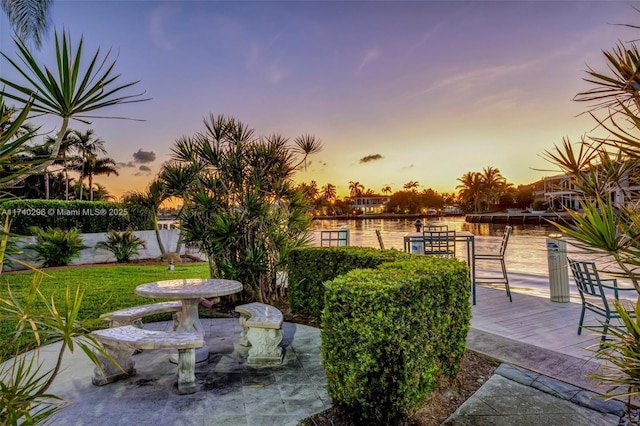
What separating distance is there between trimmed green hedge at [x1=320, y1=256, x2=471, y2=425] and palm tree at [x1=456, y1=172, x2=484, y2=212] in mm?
70994

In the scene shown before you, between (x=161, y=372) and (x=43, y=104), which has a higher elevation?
(x=43, y=104)

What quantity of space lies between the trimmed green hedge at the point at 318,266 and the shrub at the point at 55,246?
8560 millimetres

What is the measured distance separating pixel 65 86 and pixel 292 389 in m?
2.72

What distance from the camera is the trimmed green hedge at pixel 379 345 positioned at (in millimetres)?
2285

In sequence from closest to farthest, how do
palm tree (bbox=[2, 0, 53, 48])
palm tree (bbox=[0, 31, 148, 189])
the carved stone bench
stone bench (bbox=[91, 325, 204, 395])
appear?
palm tree (bbox=[0, 31, 148, 189])
stone bench (bbox=[91, 325, 204, 395])
the carved stone bench
palm tree (bbox=[2, 0, 53, 48])

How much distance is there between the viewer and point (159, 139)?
381 inches

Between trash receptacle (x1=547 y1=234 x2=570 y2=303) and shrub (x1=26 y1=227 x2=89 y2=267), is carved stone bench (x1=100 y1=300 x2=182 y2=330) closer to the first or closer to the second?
trash receptacle (x1=547 y1=234 x2=570 y2=303)

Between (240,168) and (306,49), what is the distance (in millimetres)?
3953

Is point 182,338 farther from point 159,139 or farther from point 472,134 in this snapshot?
point 472,134

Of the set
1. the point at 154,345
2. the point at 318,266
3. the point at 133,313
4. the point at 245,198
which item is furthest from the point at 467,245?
the point at 133,313

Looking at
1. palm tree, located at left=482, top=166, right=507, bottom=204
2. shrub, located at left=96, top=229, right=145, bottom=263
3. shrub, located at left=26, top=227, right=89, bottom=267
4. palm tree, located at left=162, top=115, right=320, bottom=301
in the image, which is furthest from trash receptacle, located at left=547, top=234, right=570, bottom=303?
palm tree, located at left=482, top=166, right=507, bottom=204

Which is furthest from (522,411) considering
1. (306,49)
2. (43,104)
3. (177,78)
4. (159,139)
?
(159,139)

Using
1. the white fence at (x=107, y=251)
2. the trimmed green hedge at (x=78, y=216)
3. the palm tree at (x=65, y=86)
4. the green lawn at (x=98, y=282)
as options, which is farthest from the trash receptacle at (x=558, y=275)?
the trimmed green hedge at (x=78, y=216)

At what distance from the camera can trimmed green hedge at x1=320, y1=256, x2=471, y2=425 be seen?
229 cm
